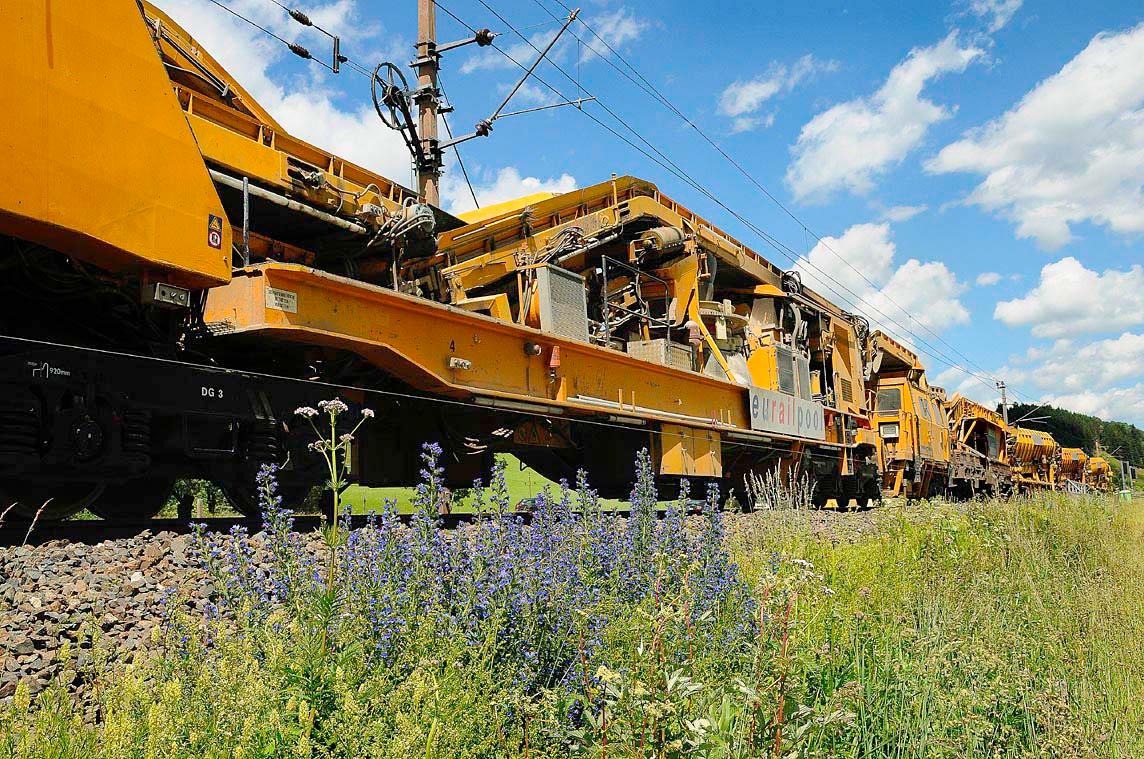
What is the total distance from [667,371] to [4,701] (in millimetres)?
7931

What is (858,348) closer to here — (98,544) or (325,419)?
(325,419)

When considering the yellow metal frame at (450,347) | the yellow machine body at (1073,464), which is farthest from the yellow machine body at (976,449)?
the yellow metal frame at (450,347)

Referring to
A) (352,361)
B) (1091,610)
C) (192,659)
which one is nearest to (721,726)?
(192,659)

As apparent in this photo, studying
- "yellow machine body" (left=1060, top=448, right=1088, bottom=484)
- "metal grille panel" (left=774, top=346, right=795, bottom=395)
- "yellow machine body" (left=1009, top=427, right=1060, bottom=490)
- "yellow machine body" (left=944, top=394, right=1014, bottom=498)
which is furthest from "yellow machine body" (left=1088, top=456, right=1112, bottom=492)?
"metal grille panel" (left=774, top=346, right=795, bottom=395)

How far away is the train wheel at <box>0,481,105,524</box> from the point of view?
208 inches

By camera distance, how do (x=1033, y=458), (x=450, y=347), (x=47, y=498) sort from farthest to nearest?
1. (x=1033, y=458)
2. (x=450, y=347)
3. (x=47, y=498)

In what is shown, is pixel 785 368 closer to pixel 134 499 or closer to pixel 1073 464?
pixel 134 499

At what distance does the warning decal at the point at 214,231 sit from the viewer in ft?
17.4

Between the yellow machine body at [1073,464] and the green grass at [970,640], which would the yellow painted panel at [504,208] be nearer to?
the green grass at [970,640]

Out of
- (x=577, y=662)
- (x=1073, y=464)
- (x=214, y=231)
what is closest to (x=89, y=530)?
(x=214, y=231)

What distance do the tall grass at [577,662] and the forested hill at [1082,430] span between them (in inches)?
2820

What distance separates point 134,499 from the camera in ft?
20.5

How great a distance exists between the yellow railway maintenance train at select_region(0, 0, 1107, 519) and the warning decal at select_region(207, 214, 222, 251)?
0.01m

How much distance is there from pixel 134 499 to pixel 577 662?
4.66m
